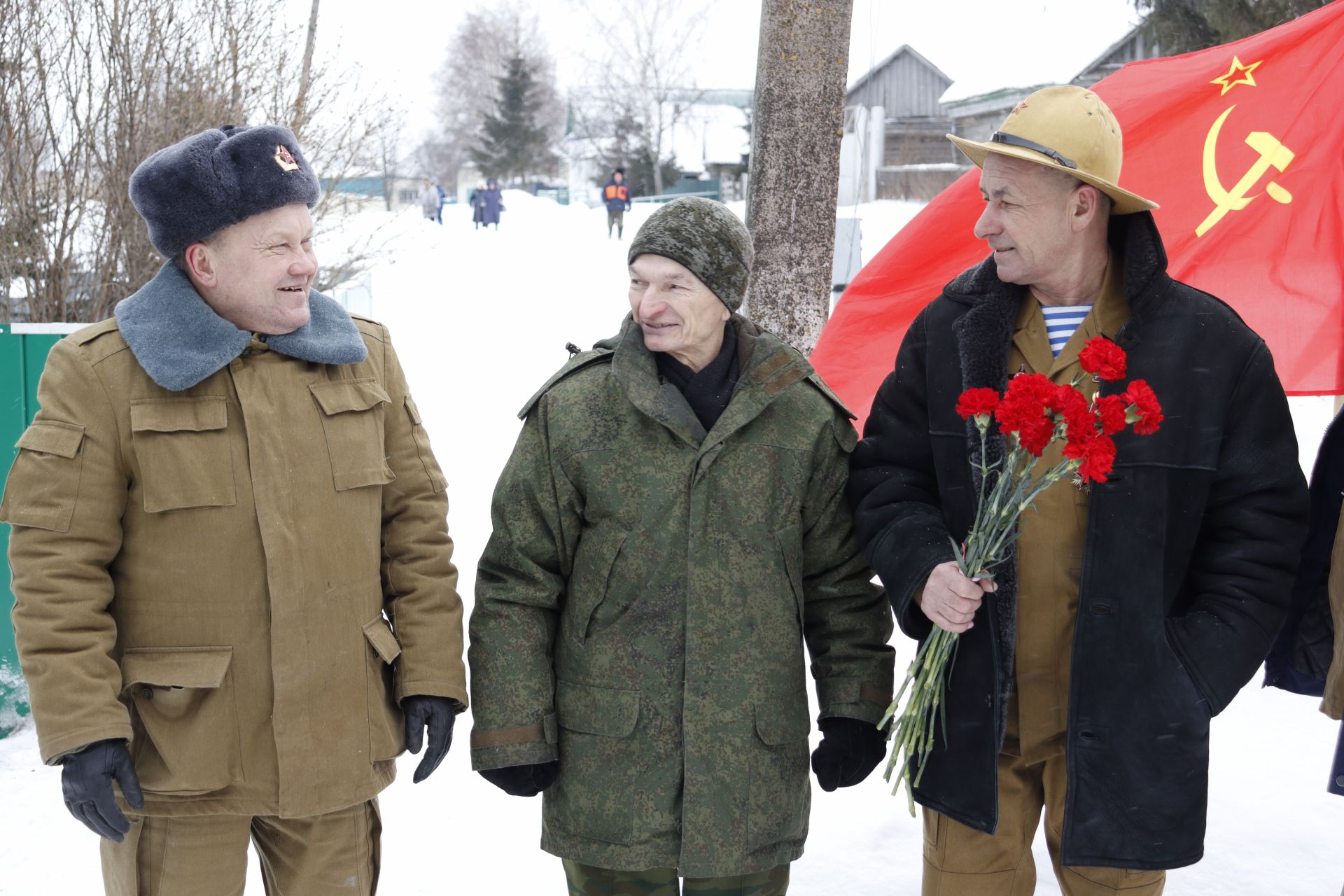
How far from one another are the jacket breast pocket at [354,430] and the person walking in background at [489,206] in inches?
1221

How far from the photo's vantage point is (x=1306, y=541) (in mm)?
2590

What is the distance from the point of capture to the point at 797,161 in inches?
178

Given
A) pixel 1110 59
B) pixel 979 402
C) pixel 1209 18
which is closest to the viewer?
pixel 979 402

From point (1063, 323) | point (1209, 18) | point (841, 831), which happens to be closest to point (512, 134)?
point (1209, 18)

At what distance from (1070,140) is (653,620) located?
126cm

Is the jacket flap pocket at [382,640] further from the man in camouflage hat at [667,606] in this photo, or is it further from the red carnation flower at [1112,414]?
the red carnation flower at [1112,414]

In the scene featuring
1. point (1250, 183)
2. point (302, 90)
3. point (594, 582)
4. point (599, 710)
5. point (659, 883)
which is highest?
point (302, 90)

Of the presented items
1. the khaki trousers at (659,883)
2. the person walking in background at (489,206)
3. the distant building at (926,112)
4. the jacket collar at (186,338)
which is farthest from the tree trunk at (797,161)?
the person walking in background at (489,206)

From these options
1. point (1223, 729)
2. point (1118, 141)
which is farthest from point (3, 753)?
point (1223, 729)

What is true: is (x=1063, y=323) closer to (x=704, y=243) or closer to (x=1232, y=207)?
(x=704, y=243)

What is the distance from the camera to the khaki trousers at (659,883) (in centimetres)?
246

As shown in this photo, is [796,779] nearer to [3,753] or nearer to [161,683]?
[161,683]

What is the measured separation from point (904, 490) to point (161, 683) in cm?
149

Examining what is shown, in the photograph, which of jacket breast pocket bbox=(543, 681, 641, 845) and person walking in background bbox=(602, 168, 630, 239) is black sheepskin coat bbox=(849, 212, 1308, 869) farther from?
person walking in background bbox=(602, 168, 630, 239)
